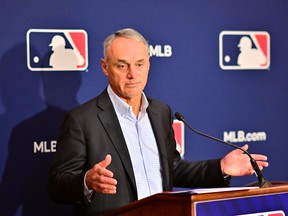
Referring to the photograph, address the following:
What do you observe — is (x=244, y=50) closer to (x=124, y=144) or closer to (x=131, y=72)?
(x=131, y=72)

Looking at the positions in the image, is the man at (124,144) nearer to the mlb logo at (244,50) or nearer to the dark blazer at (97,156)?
the dark blazer at (97,156)

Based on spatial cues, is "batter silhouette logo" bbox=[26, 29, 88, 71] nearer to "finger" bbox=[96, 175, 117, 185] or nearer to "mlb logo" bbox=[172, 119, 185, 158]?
"mlb logo" bbox=[172, 119, 185, 158]

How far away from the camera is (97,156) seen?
2449mm

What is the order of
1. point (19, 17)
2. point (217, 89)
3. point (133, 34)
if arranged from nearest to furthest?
point (133, 34)
point (19, 17)
point (217, 89)

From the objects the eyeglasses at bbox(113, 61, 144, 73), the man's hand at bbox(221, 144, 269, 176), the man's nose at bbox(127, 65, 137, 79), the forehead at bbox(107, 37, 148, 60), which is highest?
the forehead at bbox(107, 37, 148, 60)

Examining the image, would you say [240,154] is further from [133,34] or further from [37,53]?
[37,53]

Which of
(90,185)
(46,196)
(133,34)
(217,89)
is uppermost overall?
(133,34)

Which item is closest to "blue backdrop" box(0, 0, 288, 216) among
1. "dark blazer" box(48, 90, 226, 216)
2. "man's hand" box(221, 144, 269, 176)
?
"dark blazer" box(48, 90, 226, 216)

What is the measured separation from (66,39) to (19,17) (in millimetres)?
255

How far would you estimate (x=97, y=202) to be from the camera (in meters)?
2.43

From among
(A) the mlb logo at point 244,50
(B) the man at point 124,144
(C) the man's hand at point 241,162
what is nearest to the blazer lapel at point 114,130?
(B) the man at point 124,144

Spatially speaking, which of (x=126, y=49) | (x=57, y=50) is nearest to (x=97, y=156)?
(x=126, y=49)

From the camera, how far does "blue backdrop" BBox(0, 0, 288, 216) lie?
2.88m

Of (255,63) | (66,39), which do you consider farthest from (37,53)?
(255,63)
